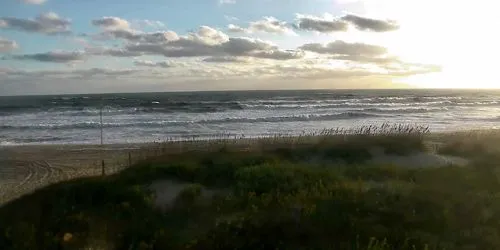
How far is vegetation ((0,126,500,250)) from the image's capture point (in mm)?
6918

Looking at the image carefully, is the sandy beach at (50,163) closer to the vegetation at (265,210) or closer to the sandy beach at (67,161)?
the sandy beach at (67,161)

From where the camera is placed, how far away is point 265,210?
809 cm

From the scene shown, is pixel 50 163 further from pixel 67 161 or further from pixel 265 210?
pixel 265 210

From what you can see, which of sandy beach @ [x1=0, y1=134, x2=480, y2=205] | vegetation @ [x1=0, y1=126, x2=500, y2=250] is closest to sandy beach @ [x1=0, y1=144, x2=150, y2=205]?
sandy beach @ [x1=0, y1=134, x2=480, y2=205]

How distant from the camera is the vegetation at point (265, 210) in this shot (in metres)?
6.92

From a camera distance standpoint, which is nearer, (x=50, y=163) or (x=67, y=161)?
(x=50, y=163)

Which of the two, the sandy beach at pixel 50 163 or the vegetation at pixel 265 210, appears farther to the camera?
the sandy beach at pixel 50 163

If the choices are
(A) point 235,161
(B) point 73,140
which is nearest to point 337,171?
(A) point 235,161

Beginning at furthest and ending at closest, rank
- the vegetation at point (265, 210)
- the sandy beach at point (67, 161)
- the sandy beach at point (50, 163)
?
the sandy beach at point (50, 163) → the sandy beach at point (67, 161) → the vegetation at point (265, 210)

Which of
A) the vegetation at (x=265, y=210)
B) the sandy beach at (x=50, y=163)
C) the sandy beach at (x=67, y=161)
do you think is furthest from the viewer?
the sandy beach at (x=50, y=163)

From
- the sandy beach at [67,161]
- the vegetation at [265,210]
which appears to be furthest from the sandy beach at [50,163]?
the vegetation at [265,210]

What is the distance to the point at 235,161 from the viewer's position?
11.8 meters

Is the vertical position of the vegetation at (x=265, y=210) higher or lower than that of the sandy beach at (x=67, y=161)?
higher

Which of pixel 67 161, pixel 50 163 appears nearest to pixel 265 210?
pixel 50 163
